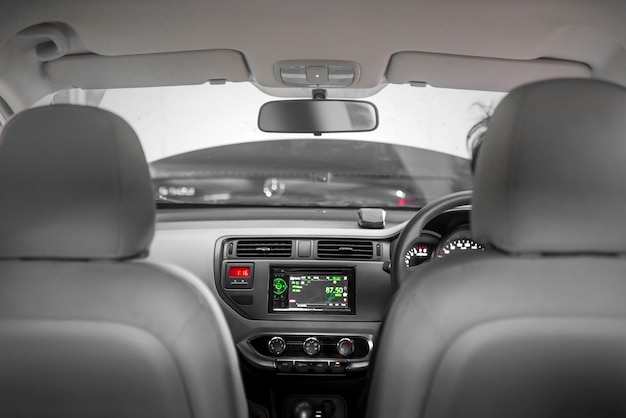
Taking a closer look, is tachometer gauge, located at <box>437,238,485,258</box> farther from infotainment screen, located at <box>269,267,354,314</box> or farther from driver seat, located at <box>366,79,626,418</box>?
driver seat, located at <box>366,79,626,418</box>

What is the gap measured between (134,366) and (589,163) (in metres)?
1.41

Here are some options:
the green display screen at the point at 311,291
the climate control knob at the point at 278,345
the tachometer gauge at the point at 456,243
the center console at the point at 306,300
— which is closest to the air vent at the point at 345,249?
the center console at the point at 306,300

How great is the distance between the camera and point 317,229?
4094mm

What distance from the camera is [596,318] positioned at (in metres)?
1.87

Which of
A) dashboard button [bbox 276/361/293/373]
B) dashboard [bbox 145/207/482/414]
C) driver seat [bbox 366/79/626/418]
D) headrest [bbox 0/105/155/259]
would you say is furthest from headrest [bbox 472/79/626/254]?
dashboard button [bbox 276/361/293/373]

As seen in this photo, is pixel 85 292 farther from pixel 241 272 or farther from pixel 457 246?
pixel 457 246

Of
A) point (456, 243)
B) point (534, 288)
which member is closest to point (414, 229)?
point (456, 243)

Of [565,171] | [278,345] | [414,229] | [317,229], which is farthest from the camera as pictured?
[317,229]

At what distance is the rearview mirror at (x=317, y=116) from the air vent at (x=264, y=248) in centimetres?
68

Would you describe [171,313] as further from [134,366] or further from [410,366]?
[410,366]

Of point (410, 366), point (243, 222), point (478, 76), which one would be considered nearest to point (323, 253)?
point (243, 222)

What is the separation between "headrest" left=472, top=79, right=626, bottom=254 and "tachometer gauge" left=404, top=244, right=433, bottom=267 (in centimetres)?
195

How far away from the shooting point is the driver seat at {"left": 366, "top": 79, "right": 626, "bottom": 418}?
6.00 ft

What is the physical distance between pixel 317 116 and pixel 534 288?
231cm
